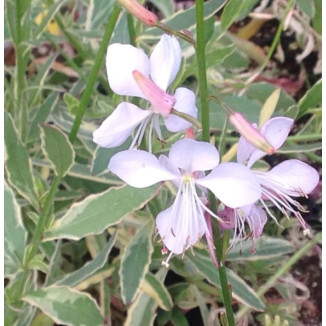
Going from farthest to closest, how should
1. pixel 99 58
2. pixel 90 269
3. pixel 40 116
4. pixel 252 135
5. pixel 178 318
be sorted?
pixel 40 116 → pixel 178 318 → pixel 90 269 → pixel 99 58 → pixel 252 135

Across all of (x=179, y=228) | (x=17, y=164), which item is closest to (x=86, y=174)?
(x=17, y=164)

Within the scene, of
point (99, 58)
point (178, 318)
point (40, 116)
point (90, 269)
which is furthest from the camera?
point (40, 116)

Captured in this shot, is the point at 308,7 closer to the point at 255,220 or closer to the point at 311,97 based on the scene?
the point at 311,97

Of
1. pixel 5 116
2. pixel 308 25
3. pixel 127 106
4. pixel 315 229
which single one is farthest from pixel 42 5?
pixel 127 106

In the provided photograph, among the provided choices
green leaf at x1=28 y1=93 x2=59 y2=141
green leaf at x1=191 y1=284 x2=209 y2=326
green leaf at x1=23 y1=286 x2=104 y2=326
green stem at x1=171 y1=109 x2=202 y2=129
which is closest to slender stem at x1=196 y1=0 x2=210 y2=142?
green stem at x1=171 y1=109 x2=202 y2=129

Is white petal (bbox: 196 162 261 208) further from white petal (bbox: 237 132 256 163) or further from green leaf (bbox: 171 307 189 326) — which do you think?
green leaf (bbox: 171 307 189 326)

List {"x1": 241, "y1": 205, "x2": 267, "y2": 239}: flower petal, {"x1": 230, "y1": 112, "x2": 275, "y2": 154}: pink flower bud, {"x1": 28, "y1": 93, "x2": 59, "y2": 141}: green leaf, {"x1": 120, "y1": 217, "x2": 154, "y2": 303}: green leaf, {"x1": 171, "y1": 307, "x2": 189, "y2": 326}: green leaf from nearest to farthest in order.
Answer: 1. {"x1": 230, "y1": 112, "x2": 275, "y2": 154}: pink flower bud
2. {"x1": 241, "y1": 205, "x2": 267, "y2": 239}: flower petal
3. {"x1": 120, "y1": 217, "x2": 154, "y2": 303}: green leaf
4. {"x1": 171, "y1": 307, "x2": 189, "y2": 326}: green leaf
5. {"x1": 28, "y1": 93, "x2": 59, "y2": 141}: green leaf
